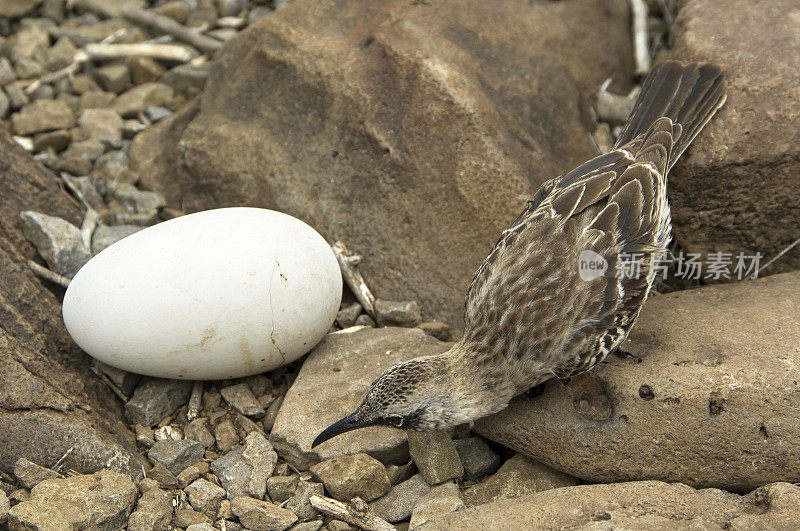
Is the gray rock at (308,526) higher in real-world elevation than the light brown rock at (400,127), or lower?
lower

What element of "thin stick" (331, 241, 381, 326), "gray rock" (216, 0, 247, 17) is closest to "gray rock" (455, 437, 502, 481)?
"thin stick" (331, 241, 381, 326)

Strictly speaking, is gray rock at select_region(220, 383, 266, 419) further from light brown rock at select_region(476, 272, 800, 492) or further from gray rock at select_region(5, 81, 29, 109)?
gray rock at select_region(5, 81, 29, 109)

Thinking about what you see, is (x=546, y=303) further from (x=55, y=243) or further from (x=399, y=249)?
(x=55, y=243)

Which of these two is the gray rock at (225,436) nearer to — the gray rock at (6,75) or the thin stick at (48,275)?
the thin stick at (48,275)

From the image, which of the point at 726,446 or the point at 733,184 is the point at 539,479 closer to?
the point at 726,446

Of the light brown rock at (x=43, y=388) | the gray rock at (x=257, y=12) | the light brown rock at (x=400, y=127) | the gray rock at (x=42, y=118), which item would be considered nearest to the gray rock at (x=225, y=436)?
the light brown rock at (x=43, y=388)

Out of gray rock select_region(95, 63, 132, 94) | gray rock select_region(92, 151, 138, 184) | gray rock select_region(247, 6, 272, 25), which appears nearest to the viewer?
gray rock select_region(92, 151, 138, 184)
